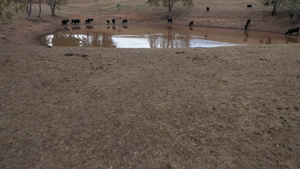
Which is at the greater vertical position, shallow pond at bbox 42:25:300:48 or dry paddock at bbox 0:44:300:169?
shallow pond at bbox 42:25:300:48

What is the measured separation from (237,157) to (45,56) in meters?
9.37

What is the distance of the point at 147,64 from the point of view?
861cm

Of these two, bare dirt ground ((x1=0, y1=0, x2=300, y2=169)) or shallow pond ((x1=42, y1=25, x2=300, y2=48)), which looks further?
shallow pond ((x1=42, y1=25, x2=300, y2=48))

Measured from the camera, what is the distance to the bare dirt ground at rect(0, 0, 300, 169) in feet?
11.1

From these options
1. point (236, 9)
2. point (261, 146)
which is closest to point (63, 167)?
point (261, 146)

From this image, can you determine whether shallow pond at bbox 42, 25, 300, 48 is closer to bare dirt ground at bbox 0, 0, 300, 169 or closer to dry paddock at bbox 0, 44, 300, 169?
bare dirt ground at bbox 0, 0, 300, 169

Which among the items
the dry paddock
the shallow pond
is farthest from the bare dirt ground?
the shallow pond

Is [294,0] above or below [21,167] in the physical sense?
above

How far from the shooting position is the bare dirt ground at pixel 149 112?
11.1 ft

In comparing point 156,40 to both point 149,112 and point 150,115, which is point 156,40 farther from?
point 150,115

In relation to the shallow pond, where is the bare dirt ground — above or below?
below

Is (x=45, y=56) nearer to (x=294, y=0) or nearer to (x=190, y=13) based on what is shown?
(x=294, y=0)

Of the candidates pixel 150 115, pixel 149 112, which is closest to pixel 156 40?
pixel 149 112

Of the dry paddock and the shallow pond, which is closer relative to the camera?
the dry paddock
